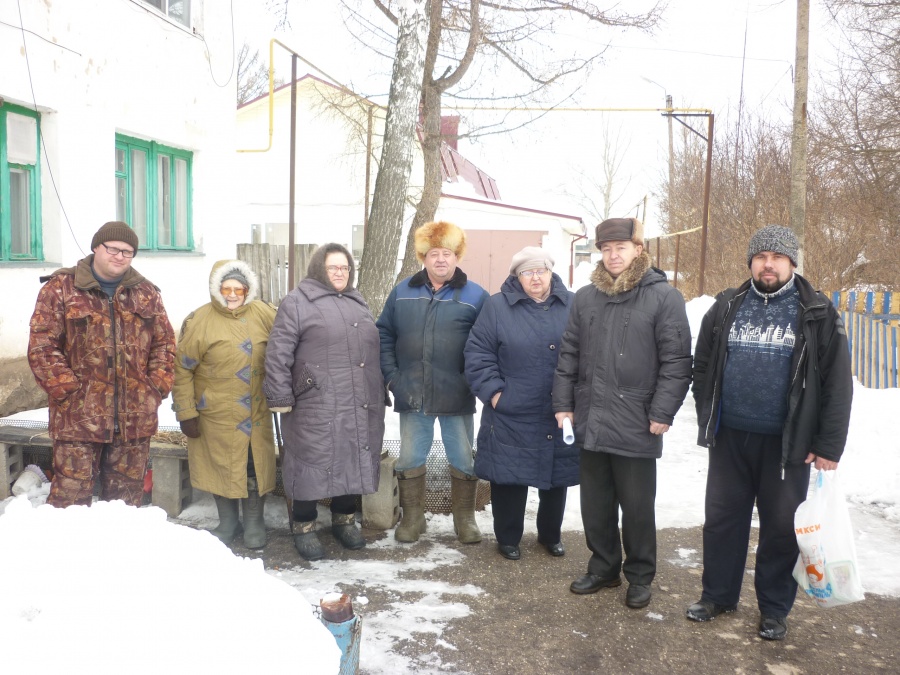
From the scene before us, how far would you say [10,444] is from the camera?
503 cm

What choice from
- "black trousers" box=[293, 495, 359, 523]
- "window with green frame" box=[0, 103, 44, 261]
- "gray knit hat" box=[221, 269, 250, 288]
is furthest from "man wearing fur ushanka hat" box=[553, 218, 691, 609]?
"window with green frame" box=[0, 103, 44, 261]

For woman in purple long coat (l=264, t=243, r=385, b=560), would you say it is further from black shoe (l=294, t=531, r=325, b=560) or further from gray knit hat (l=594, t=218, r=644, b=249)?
gray knit hat (l=594, t=218, r=644, b=249)

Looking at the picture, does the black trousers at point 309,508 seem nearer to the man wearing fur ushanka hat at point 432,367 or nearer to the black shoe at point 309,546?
the black shoe at point 309,546

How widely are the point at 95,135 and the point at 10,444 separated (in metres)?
3.04

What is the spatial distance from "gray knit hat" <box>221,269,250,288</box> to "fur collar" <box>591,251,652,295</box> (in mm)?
1992

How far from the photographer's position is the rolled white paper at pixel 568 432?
390 centimetres

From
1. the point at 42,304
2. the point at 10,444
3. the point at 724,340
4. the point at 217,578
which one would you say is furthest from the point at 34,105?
the point at 724,340

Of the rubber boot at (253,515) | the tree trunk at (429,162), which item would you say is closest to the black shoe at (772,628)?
the rubber boot at (253,515)

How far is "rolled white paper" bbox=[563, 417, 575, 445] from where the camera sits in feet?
12.8

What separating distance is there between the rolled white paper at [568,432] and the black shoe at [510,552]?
0.93m

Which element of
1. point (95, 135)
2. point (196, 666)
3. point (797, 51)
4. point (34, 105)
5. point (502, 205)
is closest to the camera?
point (196, 666)

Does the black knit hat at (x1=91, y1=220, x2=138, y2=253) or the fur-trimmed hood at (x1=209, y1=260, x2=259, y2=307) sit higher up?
the black knit hat at (x1=91, y1=220, x2=138, y2=253)

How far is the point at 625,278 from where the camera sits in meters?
3.84

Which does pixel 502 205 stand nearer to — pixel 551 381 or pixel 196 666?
pixel 551 381
